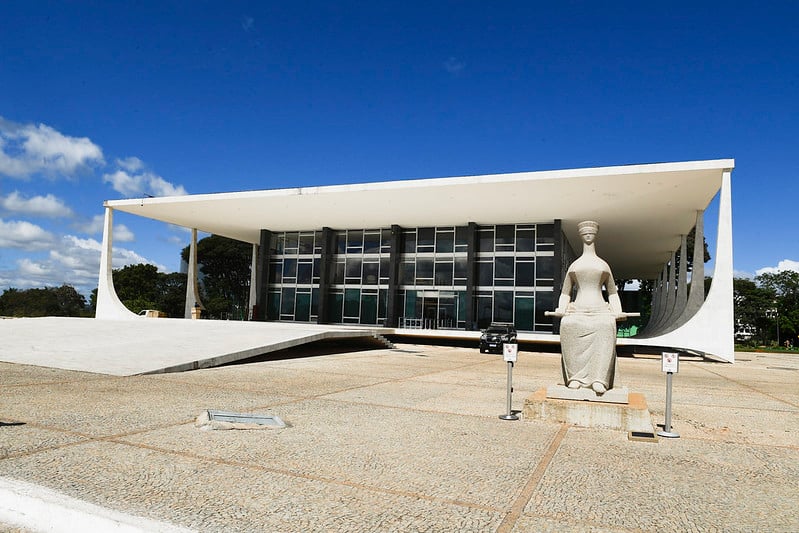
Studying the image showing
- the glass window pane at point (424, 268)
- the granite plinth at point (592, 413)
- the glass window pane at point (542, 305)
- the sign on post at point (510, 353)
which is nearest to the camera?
the granite plinth at point (592, 413)

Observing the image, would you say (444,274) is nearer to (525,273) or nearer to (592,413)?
(525,273)

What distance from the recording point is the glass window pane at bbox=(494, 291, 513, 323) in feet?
110

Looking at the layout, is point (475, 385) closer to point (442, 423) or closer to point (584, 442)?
point (442, 423)

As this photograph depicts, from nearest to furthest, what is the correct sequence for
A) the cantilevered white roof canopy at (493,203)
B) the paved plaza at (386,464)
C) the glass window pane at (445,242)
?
the paved plaza at (386,464) → the cantilevered white roof canopy at (493,203) → the glass window pane at (445,242)

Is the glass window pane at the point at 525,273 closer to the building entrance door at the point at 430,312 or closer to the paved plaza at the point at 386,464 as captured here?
the building entrance door at the point at 430,312

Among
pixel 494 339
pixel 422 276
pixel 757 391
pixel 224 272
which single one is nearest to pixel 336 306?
pixel 422 276

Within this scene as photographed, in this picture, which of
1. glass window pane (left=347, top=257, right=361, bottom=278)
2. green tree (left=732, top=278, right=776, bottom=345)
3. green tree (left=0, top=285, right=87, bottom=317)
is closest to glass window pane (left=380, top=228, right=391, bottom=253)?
glass window pane (left=347, top=257, right=361, bottom=278)

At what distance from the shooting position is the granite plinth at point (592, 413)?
746cm

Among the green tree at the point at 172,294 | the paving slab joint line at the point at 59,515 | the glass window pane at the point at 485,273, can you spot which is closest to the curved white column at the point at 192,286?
the green tree at the point at 172,294

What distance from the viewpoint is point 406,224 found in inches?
1425

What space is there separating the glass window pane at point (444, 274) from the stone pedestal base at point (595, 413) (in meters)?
26.9

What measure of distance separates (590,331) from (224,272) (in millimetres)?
58147

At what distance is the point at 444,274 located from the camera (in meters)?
35.5

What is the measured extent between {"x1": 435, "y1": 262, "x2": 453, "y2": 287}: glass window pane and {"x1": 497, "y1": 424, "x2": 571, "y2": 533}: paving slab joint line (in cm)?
2831
